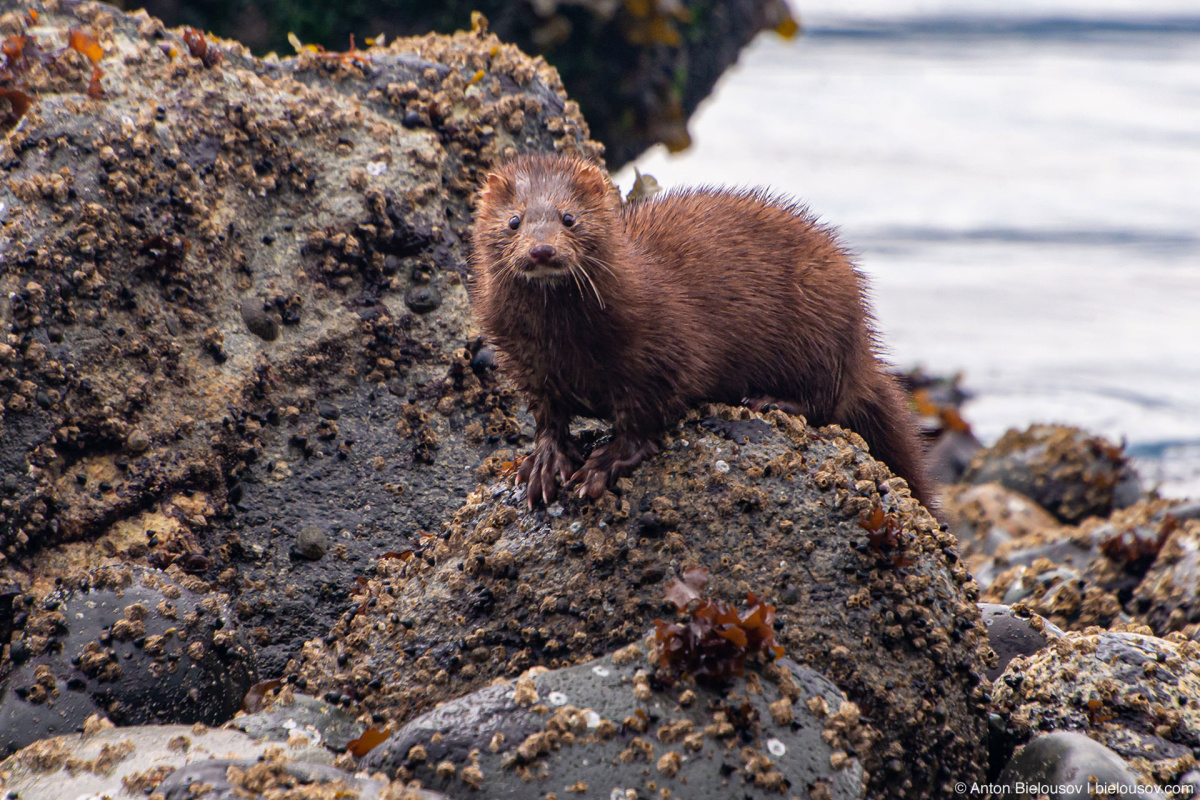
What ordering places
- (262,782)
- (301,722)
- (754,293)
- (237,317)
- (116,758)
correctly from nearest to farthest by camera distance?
1. (262,782)
2. (116,758)
3. (301,722)
4. (754,293)
5. (237,317)

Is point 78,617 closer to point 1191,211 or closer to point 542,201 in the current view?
point 542,201

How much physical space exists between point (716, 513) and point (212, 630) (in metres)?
1.99

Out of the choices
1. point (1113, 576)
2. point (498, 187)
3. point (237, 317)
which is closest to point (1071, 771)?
point (498, 187)

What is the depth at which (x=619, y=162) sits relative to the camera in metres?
12.9

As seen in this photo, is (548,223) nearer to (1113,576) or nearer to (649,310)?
(649,310)

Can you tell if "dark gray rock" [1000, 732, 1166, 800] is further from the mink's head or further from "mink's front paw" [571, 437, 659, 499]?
the mink's head

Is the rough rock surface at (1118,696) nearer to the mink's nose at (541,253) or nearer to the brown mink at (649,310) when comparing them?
the brown mink at (649,310)

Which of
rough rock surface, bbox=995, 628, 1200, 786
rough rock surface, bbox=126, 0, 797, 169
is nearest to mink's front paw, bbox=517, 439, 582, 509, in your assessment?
rough rock surface, bbox=995, 628, 1200, 786

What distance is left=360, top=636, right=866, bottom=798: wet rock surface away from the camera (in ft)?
10.4

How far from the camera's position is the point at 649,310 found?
13.3 ft

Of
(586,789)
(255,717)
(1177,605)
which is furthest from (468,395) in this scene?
(1177,605)

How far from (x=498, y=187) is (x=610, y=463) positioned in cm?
112

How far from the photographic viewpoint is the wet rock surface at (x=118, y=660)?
384 centimetres

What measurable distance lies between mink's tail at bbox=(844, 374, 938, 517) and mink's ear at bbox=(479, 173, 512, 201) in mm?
1823
